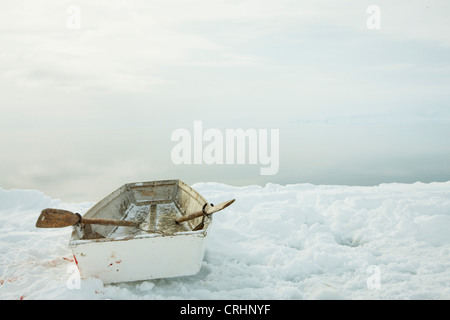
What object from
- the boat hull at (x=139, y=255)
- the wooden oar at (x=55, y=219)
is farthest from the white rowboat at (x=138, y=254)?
the wooden oar at (x=55, y=219)

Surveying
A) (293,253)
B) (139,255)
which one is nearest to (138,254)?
(139,255)

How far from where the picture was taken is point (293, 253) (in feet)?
20.0

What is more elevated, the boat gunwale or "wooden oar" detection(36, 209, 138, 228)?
"wooden oar" detection(36, 209, 138, 228)

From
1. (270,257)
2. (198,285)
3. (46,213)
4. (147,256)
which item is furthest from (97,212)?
(270,257)

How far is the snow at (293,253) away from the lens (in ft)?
15.7

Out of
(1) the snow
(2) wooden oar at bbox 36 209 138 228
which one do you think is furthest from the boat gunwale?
(1) the snow

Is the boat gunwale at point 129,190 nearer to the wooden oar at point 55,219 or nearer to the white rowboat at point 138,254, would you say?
the white rowboat at point 138,254

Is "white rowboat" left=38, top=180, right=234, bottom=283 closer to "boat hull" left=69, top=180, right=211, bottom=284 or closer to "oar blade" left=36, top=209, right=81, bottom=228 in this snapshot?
"boat hull" left=69, top=180, right=211, bottom=284

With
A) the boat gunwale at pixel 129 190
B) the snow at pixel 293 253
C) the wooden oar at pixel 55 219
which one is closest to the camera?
the boat gunwale at pixel 129 190

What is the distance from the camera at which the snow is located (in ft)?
15.7

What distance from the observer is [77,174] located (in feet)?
78.3

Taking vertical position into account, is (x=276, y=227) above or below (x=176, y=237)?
below

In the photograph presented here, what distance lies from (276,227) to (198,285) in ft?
9.22

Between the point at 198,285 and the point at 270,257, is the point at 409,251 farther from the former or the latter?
the point at 198,285
